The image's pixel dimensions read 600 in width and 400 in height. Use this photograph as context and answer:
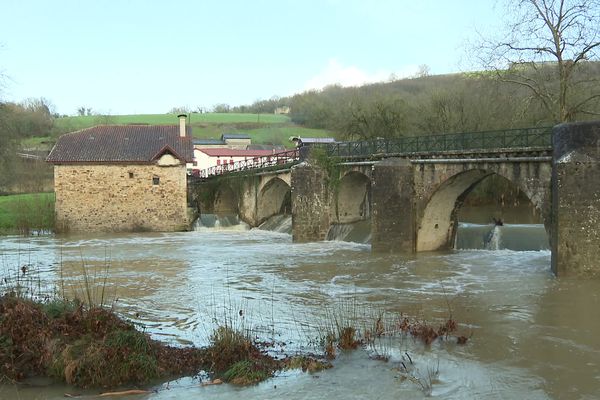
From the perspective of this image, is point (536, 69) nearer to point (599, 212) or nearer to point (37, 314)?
point (599, 212)

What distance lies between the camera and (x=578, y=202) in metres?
14.1

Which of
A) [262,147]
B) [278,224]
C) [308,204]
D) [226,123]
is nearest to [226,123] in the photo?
[226,123]

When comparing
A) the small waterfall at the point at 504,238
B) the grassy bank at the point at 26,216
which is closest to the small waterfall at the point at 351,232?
the small waterfall at the point at 504,238

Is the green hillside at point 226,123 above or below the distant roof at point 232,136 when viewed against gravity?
above

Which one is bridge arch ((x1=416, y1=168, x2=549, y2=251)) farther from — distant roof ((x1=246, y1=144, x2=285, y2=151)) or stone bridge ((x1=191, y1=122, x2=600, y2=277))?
distant roof ((x1=246, y1=144, x2=285, y2=151))

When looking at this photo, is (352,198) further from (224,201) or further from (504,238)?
(224,201)

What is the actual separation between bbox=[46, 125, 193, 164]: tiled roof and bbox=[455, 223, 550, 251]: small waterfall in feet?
56.3

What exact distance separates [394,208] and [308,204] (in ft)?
18.2

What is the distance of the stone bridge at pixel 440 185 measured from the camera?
14.0 meters

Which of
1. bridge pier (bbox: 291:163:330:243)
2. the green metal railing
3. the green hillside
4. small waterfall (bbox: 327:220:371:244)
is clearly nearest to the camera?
the green metal railing

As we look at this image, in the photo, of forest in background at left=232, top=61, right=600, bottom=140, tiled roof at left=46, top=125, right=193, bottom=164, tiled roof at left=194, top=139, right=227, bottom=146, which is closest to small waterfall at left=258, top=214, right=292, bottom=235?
tiled roof at left=46, top=125, right=193, bottom=164

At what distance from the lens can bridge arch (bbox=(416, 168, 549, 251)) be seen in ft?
65.3

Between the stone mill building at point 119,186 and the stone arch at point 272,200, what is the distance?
4433mm

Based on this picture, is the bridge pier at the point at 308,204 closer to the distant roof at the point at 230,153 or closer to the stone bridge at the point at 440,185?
the stone bridge at the point at 440,185
